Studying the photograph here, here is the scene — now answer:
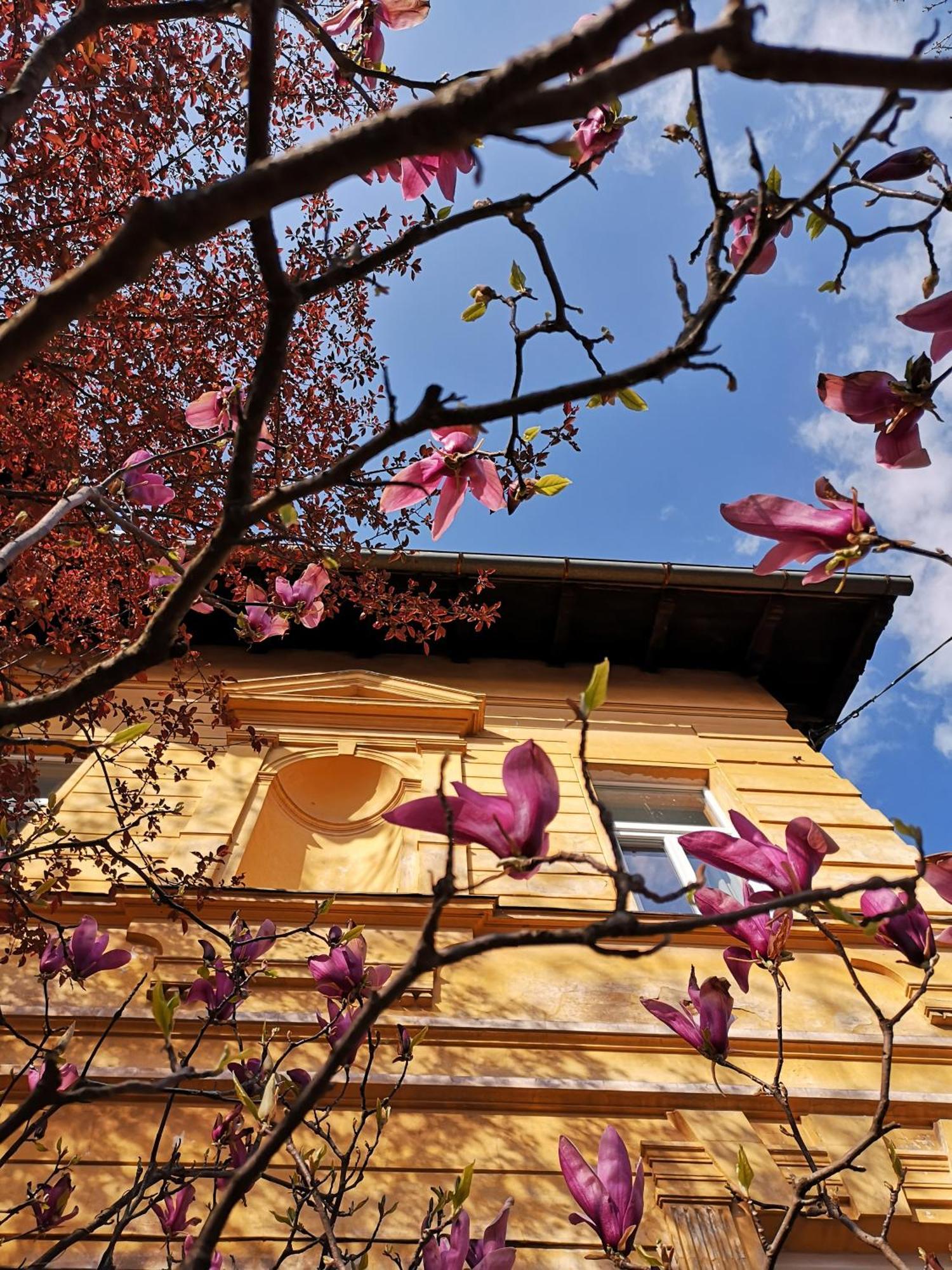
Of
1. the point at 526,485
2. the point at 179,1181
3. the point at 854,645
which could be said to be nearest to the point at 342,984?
the point at 179,1181

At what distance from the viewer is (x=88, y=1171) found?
312 cm

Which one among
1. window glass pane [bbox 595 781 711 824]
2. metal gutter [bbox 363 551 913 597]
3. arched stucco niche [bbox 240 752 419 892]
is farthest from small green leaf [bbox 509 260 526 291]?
metal gutter [bbox 363 551 913 597]

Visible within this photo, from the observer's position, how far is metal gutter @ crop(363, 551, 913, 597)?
743 cm

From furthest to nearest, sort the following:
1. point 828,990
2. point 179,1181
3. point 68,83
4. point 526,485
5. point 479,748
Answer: point 479,748 < point 828,990 < point 68,83 < point 179,1181 < point 526,485

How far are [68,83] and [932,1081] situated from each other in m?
5.66

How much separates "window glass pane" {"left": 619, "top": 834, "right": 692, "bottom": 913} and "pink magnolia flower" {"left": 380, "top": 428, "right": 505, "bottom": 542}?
3.83 meters

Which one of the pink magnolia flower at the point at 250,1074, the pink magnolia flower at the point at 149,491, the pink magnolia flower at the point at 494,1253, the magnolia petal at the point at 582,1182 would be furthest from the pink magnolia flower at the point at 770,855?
the pink magnolia flower at the point at 149,491

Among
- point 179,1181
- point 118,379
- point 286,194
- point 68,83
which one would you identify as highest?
point 68,83

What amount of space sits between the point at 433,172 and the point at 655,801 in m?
5.14

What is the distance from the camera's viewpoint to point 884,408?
1614mm

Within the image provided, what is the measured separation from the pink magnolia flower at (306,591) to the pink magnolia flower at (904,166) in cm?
Result: 181

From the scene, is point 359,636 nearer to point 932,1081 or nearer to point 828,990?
point 828,990

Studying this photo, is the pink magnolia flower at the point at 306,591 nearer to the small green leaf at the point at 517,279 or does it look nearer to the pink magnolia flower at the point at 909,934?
the small green leaf at the point at 517,279

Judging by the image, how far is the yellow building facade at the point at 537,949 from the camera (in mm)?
3133
